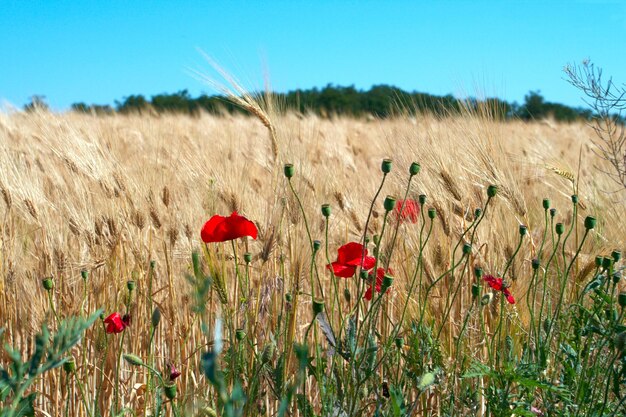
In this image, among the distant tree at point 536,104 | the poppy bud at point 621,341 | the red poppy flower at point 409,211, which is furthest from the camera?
the distant tree at point 536,104

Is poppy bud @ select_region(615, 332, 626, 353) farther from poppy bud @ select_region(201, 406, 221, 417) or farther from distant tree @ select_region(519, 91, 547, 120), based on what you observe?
distant tree @ select_region(519, 91, 547, 120)

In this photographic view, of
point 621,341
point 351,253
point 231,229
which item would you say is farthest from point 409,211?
point 621,341

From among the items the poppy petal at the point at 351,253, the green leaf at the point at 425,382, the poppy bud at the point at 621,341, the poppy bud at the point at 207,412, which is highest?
the poppy petal at the point at 351,253

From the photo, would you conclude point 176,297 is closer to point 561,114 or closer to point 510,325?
point 510,325

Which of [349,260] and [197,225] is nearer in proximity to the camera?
[349,260]

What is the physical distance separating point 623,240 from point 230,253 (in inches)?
40.9

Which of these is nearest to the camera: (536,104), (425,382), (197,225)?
(425,382)

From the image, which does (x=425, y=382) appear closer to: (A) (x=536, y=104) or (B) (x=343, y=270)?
(B) (x=343, y=270)

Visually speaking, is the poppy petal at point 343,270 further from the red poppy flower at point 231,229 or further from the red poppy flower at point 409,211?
the red poppy flower at point 409,211

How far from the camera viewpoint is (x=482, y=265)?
1.98 meters

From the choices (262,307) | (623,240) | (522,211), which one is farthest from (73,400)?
(623,240)

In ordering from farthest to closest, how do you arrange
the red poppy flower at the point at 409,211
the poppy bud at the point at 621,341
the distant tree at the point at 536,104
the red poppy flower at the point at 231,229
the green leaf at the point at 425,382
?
the distant tree at the point at 536,104 < the red poppy flower at the point at 409,211 < the red poppy flower at the point at 231,229 < the poppy bud at the point at 621,341 < the green leaf at the point at 425,382

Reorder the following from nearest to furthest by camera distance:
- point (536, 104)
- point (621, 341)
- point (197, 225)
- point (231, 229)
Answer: point (621, 341)
point (231, 229)
point (197, 225)
point (536, 104)

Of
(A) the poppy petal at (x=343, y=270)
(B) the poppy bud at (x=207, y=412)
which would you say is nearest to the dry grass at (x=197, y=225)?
(A) the poppy petal at (x=343, y=270)
